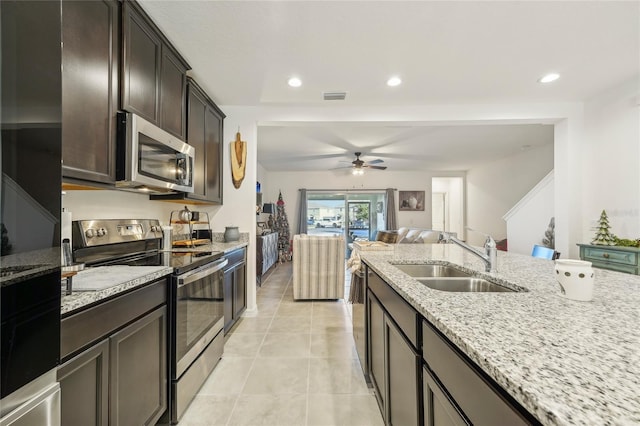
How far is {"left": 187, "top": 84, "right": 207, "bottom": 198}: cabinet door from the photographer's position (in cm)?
231

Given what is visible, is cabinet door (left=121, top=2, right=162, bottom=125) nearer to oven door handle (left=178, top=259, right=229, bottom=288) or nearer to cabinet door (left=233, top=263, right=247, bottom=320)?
oven door handle (left=178, top=259, right=229, bottom=288)

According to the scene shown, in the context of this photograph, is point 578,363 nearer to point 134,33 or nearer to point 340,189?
point 134,33

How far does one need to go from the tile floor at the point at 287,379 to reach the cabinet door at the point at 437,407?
33.7 inches

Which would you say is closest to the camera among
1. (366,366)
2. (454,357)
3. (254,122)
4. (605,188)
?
(454,357)

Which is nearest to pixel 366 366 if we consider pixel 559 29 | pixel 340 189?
pixel 559 29

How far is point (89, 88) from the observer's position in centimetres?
126

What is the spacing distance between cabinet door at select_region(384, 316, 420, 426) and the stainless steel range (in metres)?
1.14

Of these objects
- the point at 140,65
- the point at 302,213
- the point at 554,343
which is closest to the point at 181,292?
the point at 140,65

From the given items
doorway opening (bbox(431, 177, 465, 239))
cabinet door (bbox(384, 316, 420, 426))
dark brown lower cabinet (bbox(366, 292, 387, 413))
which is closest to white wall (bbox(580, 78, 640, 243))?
dark brown lower cabinet (bbox(366, 292, 387, 413))

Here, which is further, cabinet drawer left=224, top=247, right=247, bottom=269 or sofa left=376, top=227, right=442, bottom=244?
sofa left=376, top=227, right=442, bottom=244

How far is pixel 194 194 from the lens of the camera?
236cm

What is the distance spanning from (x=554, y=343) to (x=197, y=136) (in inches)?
108

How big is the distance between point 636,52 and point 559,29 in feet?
3.07

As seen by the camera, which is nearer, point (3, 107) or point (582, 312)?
point (3, 107)
